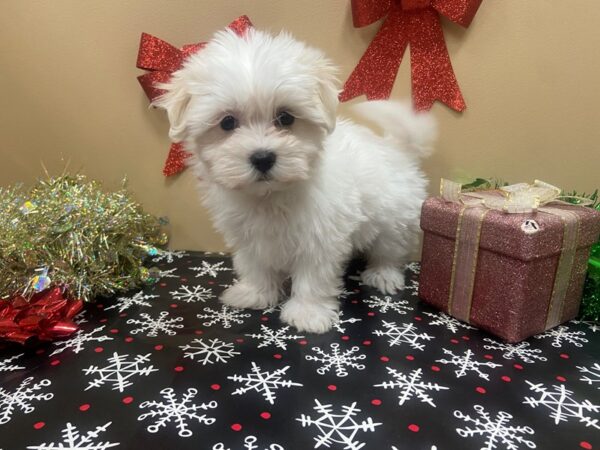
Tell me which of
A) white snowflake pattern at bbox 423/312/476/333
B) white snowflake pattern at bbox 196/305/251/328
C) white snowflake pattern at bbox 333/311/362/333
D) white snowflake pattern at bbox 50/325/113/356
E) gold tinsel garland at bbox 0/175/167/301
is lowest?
white snowflake pattern at bbox 196/305/251/328

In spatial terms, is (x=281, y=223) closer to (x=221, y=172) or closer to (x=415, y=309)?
(x=221, y=172)

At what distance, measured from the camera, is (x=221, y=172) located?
4.48ft

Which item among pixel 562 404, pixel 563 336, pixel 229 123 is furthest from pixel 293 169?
pixel 563 336

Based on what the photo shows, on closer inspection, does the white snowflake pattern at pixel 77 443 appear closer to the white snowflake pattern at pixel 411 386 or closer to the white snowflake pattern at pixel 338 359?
the white snowflake pattern at pixel 338 359

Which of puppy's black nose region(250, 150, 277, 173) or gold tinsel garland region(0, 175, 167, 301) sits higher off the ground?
puppy's black nose region(250, 150, 277, 173)

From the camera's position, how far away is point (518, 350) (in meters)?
1.43

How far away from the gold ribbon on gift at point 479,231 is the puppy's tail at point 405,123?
394 millimetres

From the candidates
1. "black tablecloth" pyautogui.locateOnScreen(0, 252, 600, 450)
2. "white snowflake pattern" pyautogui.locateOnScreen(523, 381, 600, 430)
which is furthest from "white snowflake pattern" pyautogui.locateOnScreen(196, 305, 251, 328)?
"white snowflake pattern" pyautogui.locateOnScreen(523, 381, 600, 430)

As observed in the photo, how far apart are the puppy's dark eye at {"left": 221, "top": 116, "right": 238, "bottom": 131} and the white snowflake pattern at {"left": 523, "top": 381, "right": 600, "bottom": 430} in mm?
1154

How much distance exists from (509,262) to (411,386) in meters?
0.52

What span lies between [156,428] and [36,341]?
0.66 metres

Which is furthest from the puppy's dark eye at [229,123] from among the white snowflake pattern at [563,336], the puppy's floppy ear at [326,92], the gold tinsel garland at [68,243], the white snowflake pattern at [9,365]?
the white snowflake pattern at [563,336]

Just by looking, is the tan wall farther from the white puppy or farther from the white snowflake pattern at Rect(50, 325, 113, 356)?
A: the white snowflake pattern at Rect(50, 325, 113, 356)

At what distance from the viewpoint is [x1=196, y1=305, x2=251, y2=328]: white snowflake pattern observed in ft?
5.34
